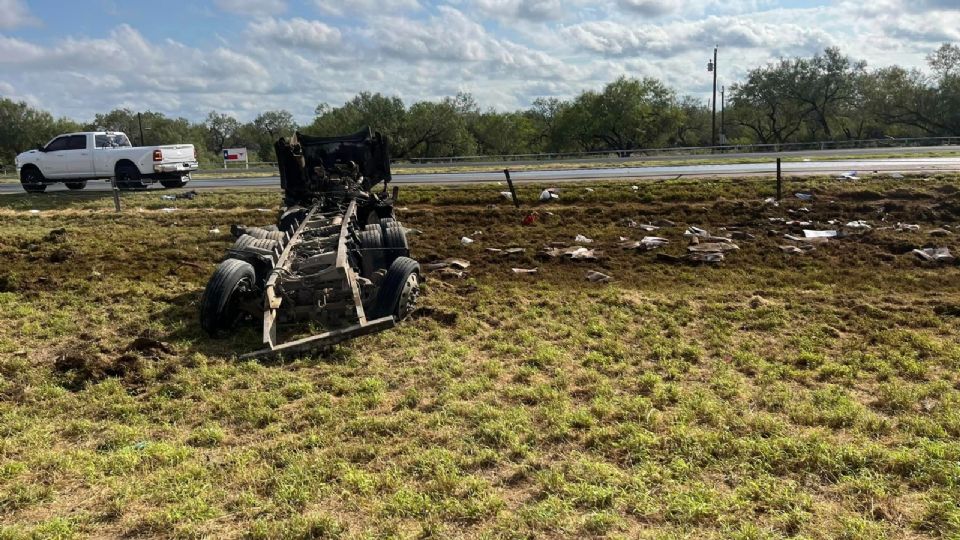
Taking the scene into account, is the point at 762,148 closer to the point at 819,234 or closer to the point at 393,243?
the point at 819,234

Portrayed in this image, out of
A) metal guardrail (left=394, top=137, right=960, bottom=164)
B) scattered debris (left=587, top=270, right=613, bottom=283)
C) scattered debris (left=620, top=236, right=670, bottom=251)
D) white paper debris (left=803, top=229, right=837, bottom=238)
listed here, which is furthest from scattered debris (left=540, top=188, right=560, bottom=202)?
metal guardrail (left=394, top=137, right=960, bottom=164)

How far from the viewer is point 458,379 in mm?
5504

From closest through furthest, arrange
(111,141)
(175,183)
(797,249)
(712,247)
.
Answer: (797,249), (712,247), (111,141), (175,183)

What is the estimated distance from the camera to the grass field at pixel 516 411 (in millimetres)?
3465

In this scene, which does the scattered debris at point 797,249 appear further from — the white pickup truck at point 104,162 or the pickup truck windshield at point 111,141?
the pickup truck windshield at point 111,141

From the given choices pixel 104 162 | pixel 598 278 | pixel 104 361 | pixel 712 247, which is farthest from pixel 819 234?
pixel 104 162

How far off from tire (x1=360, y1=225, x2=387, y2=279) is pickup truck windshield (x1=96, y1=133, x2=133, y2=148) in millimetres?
15948

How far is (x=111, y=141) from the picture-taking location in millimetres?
20391

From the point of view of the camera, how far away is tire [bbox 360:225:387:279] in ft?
27.4

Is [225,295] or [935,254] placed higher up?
[225,295]

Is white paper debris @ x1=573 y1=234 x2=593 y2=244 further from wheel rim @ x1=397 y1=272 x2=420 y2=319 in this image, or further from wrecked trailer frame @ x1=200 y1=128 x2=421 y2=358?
wheel rim @ x1=397 y1=272 x2=420 y2=319

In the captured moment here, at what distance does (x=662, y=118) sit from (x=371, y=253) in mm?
55332

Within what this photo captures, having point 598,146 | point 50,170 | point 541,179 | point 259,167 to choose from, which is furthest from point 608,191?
point 598,146

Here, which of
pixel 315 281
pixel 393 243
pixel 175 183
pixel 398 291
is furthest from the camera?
pixel 175 183
